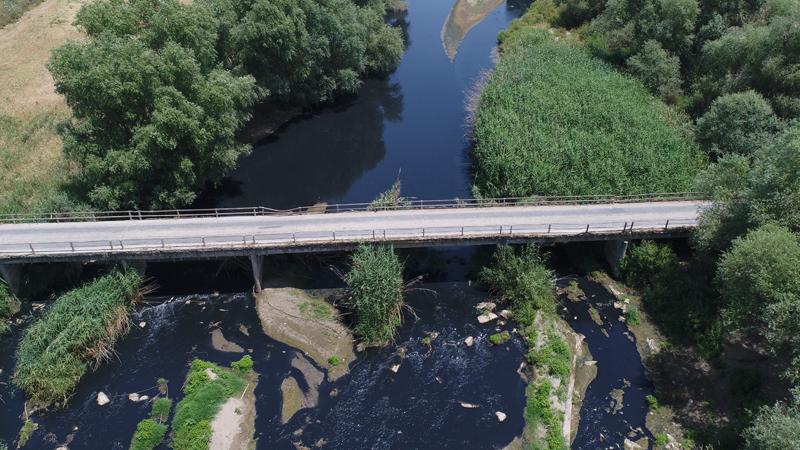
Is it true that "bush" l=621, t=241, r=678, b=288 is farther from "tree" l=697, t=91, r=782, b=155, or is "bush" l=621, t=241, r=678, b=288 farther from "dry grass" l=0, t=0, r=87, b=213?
"dry grass" l=0, t=0, r=87, b=213

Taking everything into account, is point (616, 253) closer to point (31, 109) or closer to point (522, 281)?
point (522, 281)

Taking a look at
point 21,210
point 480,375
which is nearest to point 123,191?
point 21,210

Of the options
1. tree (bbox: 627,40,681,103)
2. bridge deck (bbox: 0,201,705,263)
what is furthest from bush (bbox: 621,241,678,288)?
tree (bbox: 627,40,681,103)

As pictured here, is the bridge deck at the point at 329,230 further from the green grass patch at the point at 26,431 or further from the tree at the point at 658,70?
the tree at the point at 658,70

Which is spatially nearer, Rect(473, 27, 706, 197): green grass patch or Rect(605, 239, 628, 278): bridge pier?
Rect(605, 239, 628, 278): bridge pier

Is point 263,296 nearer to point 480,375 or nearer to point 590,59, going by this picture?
point 480,375
